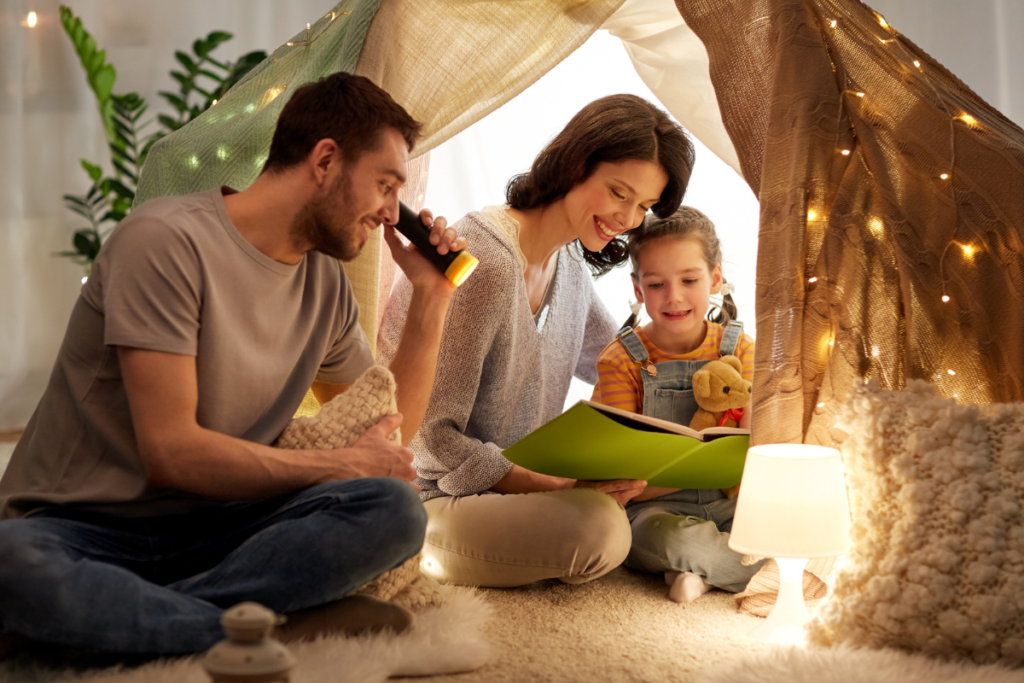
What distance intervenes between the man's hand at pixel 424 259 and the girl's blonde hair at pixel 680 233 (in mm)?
506

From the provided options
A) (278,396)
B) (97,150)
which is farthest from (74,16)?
(278,396)

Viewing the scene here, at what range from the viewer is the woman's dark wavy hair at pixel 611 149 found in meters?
1.69

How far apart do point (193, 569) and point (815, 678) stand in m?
0.81

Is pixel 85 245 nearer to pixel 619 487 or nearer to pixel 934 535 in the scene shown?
pixel 619 487

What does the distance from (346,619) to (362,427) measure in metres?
0.28

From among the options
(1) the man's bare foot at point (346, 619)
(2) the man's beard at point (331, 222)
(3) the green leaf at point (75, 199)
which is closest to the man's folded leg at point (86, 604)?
(1) the man's bare foot at point (346, 619)

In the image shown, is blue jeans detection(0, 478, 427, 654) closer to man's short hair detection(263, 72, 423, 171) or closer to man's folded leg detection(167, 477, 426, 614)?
man's folded leg detection(167, 477, 426, 614)

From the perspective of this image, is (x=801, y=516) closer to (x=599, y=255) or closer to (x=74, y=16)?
(x=599, y=255)

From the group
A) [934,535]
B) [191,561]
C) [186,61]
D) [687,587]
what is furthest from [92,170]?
[934,535]

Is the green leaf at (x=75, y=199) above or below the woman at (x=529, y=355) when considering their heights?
above

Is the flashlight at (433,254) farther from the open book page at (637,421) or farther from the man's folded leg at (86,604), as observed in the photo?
the man's folded leg at (86,604)

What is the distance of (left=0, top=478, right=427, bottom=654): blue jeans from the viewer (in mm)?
1008

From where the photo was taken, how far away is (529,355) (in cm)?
173

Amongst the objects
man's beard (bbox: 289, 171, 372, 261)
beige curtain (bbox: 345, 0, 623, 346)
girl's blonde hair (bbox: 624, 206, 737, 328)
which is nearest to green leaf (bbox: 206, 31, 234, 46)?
beige curtain (bbox: 345, 0, 623, 346)
